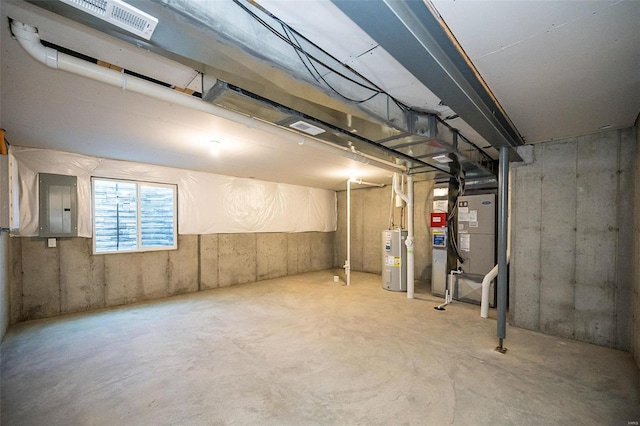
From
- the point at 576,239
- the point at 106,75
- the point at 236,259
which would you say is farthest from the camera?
the point at 236,259

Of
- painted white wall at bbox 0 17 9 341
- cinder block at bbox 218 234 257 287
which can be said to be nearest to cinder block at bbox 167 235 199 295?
cinder block at bbox 218 234 257 287

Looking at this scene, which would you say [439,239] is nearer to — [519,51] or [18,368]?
[519,51]

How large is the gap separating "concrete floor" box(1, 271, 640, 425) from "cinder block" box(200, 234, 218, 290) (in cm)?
139

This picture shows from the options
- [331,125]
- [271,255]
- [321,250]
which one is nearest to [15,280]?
[271,255]

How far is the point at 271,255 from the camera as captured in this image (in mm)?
6152

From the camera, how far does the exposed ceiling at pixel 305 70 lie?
119 centimetres

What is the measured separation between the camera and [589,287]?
2.87 meters

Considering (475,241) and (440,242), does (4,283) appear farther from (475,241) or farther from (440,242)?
(475,241)

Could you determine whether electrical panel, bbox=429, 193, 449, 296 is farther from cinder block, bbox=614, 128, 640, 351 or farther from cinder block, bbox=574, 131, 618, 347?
cinder block, bbox=614, 128, 640, 351

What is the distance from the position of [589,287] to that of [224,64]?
13.1 ft

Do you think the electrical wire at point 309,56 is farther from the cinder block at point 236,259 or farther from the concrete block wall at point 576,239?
the cinder block at point 236,259

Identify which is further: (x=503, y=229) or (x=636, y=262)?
(x=503, y=229)

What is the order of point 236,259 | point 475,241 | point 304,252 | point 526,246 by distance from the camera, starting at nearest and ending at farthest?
1. point 526,246
2. point 475,241
3. point 236,259
4. point 304,252

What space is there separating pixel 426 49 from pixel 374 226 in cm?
553
